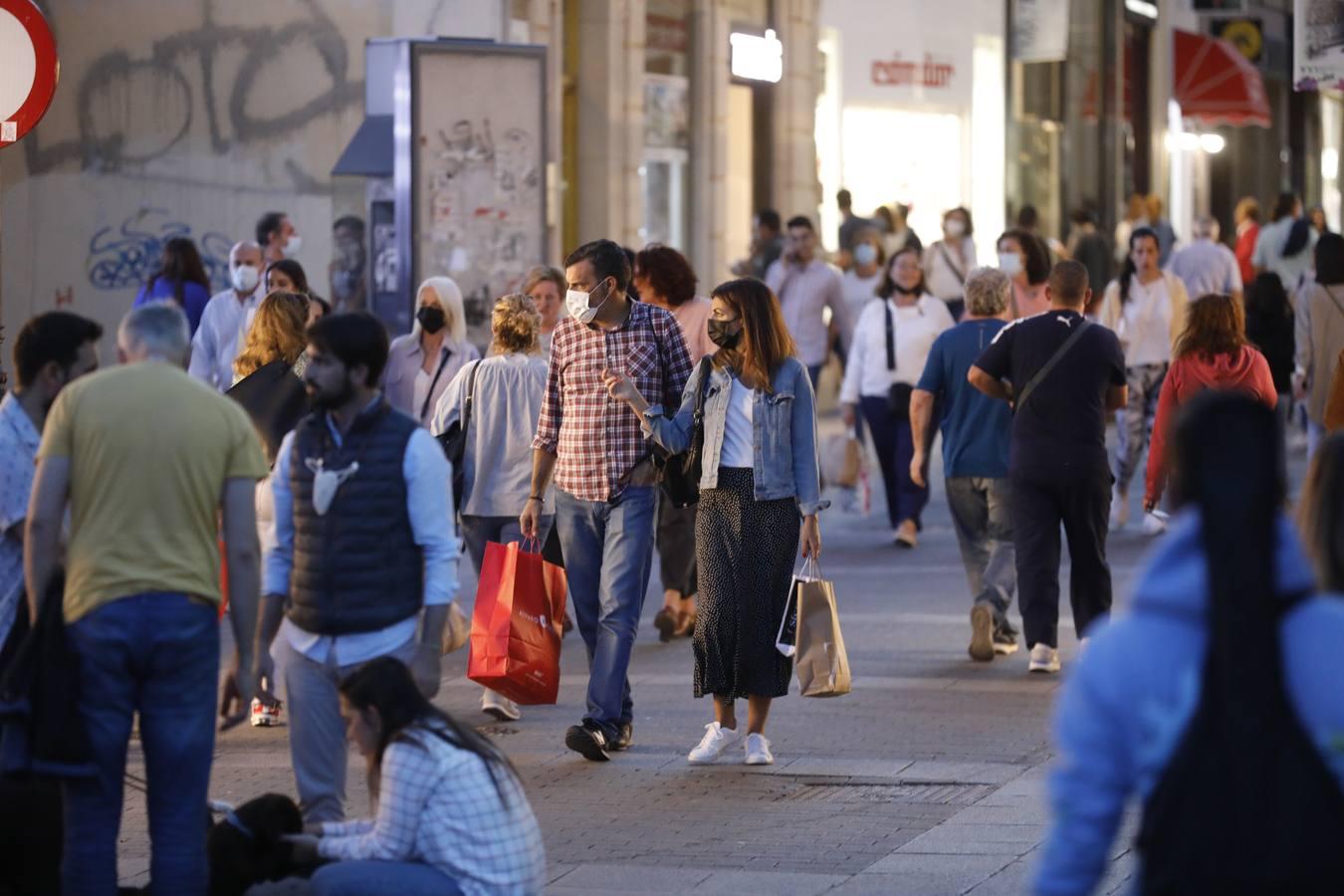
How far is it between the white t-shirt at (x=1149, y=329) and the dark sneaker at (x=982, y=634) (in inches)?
199

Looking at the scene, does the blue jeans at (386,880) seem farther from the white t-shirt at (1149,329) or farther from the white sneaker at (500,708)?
the white t-shirt at (1149,329)

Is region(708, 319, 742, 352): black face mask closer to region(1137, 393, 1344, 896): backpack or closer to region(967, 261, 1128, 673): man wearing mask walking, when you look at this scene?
region(967, 261, 1128, 673): man wearing mask walking

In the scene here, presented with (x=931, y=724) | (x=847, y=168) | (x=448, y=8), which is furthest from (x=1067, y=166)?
(x=931, y=724)

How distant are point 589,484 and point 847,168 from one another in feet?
60.7

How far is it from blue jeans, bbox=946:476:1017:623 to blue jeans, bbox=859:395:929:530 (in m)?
3.51

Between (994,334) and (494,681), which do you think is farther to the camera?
(994,334)

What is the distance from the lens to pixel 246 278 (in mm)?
12625

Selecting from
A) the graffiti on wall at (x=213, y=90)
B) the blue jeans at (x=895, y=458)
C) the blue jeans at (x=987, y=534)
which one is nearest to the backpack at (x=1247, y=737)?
the blue jeans at (x=987, y=534)

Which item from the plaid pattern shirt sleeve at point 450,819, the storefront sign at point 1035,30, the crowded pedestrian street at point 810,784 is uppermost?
the storefront sign at point 1035,30

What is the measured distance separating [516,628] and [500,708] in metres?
1.14

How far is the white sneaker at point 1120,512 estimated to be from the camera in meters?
15.7

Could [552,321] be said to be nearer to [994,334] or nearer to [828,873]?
[994,334]

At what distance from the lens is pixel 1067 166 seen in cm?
3434

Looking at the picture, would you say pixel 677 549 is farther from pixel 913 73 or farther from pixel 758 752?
pixel 913 73
